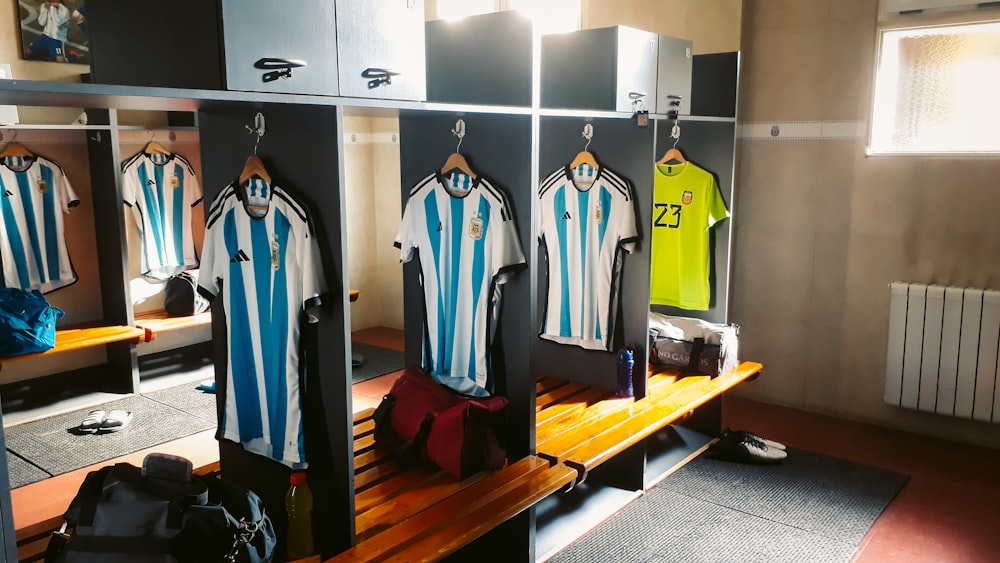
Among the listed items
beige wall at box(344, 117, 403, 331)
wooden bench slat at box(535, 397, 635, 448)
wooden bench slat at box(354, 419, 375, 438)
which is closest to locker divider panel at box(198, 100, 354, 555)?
wooden bench slat at box(354, 419, 375, 438)

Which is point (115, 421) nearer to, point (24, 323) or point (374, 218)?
point (24, 323)

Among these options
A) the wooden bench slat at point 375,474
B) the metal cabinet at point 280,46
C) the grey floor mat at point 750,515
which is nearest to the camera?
the metal cabinet at point 280,46

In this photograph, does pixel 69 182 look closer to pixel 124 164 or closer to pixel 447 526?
pixel 124 164

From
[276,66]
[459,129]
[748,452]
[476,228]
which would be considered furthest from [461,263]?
[748,452]

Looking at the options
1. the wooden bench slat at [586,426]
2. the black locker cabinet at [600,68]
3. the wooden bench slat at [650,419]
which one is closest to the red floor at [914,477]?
the wooden bench slat at [650,419]

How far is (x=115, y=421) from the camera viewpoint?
4.12 metres

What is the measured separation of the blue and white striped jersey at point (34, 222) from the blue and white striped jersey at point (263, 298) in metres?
3.14

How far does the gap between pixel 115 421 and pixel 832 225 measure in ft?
12.9

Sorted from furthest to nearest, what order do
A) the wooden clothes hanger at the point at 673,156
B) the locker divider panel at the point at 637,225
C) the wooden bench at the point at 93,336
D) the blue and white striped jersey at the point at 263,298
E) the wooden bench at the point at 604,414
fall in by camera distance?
the wooden bench at the point at 93,336, the wooden clothes hanger at the point at 673,156, the locker divider panel at the point at 637,225, the wooden bench at the point at 604,414, the blue and white striped jersey at the point at 263,298

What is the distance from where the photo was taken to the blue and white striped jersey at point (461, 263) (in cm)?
265

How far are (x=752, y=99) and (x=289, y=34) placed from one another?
10.7ft

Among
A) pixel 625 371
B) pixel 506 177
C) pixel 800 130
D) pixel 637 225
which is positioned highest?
pixel 800 130

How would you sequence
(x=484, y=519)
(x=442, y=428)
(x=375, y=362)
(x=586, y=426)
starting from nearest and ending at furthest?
(x=484, y=519) → (x=442, y=428) → (x=586, y=426) → (x=375, y=362)

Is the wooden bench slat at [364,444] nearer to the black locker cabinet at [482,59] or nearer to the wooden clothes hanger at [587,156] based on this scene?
the black locker cabinet at [482,59]
